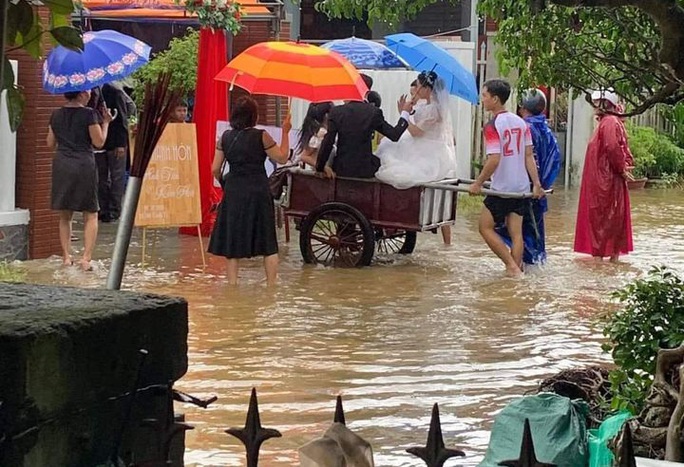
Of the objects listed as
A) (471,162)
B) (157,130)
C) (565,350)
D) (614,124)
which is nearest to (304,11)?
(471,162)

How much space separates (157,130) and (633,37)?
3.71m

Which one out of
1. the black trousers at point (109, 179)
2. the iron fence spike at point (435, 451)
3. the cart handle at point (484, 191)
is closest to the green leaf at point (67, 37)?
the iron fence spike at point (435, 451)

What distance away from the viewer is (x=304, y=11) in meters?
24.6

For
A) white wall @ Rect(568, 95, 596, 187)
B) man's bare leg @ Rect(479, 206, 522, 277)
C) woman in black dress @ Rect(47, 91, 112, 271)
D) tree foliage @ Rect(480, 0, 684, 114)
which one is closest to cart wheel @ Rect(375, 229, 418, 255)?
man's bare leg @ Rect(479, 206, 522, 277)

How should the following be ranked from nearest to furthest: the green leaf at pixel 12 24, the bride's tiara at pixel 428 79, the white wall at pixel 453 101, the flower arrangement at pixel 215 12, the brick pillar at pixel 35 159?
the green leaf at pixel 12 24 < the brick pillar at pixel 35 159 < the bride's tiara at pixel 428 79 < the flower arrangement at pixel 215 12 < the white wall at pixel 453 101

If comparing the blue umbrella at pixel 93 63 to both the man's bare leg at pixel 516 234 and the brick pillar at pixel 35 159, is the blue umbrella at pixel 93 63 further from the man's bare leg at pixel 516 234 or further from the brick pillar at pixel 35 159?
the man's bare leg at pixel 516 234

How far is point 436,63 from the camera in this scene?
12812 mm

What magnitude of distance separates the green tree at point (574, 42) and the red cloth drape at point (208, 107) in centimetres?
676

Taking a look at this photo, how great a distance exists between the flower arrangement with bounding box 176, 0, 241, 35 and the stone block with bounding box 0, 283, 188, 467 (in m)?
10.7

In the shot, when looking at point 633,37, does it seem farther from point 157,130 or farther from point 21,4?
point 21,4

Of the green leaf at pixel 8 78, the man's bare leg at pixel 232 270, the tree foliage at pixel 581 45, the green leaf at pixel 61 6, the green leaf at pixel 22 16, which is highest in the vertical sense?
the tree foliage at pixel 581 45

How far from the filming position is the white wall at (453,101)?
17.4 meters

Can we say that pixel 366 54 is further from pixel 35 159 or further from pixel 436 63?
pixel 35 159

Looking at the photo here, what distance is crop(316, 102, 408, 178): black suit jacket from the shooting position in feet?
38.0
